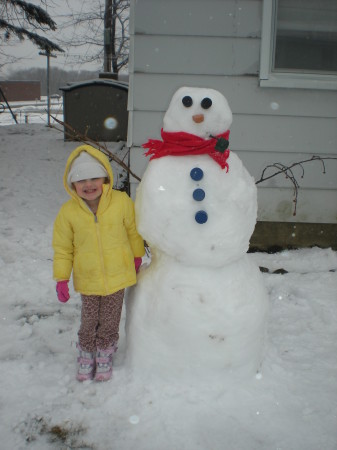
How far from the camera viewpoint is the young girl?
246 cm

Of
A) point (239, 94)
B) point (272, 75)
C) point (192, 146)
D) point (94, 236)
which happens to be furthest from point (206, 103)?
point (272, 75)

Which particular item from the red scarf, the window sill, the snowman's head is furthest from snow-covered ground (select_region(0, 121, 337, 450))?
the window sill

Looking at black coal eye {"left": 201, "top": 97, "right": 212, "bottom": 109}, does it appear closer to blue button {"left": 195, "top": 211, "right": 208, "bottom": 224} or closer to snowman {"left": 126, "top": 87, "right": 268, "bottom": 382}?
snowman {"left": 126, "top": 87, "right": 268, "bottom": 382}

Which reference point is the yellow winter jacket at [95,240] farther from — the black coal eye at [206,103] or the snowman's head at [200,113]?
the black coal eye at [206,103]

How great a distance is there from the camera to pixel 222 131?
236cm

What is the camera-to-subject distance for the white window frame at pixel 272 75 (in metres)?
4.14

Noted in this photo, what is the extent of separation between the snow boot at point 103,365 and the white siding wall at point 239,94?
Answer: 2259mm

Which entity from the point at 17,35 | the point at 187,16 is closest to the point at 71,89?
the point at 17,35

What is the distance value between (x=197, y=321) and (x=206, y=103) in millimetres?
1122

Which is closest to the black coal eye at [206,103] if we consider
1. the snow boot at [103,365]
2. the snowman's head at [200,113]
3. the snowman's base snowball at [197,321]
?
the snowman's head at [200,113]

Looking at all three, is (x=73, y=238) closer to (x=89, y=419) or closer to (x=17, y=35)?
(x=89, y=419)

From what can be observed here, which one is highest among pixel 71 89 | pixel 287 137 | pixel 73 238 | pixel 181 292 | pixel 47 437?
pixel 71 89

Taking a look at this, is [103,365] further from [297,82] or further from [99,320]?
[297,82]

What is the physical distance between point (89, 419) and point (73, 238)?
956 mm
